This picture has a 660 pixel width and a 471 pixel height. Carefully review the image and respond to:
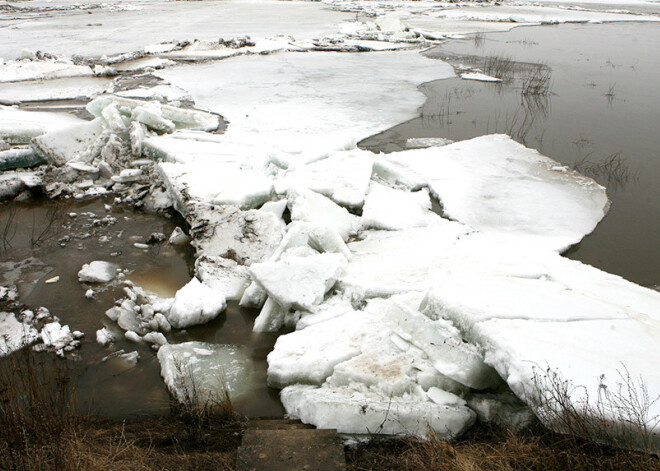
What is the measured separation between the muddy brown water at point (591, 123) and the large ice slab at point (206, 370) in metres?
3.15

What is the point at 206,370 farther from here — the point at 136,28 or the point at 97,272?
the point at 136,28

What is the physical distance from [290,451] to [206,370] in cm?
106

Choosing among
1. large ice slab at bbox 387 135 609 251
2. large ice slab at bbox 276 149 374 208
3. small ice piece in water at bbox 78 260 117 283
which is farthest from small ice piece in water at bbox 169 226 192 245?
large ice slab at bbox 387 135 609 251

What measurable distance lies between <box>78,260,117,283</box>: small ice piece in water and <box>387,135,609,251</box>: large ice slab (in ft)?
10.8

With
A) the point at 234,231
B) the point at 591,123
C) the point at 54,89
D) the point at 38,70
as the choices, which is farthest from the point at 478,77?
the point at 38,70

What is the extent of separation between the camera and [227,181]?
5.06 m

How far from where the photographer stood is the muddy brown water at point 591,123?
470 centimetres

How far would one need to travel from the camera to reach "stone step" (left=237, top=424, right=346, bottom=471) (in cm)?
207

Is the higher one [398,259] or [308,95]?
[308,95]

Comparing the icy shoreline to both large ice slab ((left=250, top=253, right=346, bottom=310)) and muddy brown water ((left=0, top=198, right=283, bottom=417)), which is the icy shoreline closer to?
large ice slab ((left=250, top=253, right=346, bottom=310))

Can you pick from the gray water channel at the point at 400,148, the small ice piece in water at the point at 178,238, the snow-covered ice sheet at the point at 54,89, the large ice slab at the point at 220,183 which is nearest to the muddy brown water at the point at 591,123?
the gray water channel at the point at 400,148

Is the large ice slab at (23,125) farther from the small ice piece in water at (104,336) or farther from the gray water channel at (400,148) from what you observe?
the small ice piece in water at (104,336)

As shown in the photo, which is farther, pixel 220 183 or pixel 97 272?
pixel 220 183

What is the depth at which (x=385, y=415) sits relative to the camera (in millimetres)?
2363
